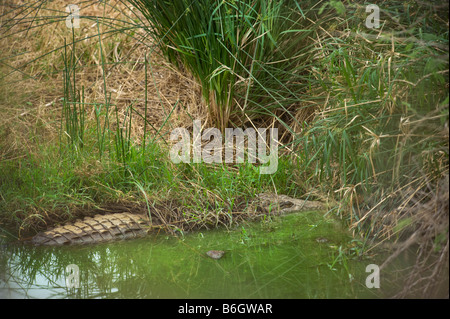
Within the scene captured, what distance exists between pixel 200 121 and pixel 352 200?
149 cm

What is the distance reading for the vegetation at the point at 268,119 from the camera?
7.86ft

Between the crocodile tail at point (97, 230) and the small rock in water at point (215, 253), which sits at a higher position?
the crocodile tail at point (97, 230)

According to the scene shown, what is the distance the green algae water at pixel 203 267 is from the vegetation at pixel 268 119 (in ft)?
0.66

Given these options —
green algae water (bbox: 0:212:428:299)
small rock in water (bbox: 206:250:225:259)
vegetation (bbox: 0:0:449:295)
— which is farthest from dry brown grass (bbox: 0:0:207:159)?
small rock in water (bbox: 206:250:225:259)

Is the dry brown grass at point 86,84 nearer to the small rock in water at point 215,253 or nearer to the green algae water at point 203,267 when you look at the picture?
the green algae water at point 203,267

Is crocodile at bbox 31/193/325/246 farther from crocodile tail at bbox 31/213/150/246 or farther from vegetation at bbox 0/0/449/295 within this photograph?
vegetation at bbox 0/0/449/295

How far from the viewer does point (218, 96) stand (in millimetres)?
3602

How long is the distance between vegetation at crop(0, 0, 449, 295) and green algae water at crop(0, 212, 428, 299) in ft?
0.66

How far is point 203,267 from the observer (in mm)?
2506

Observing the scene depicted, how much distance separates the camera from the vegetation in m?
2.39

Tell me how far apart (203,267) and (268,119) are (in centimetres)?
165

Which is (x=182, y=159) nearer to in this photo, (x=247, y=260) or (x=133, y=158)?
(x=133, y=158)

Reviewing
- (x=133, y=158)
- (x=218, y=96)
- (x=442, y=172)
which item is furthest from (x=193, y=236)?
(x=442, y=172)

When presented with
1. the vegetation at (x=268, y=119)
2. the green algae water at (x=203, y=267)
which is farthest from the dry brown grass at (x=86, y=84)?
Result: the green algae water at (x=203, y=267)
